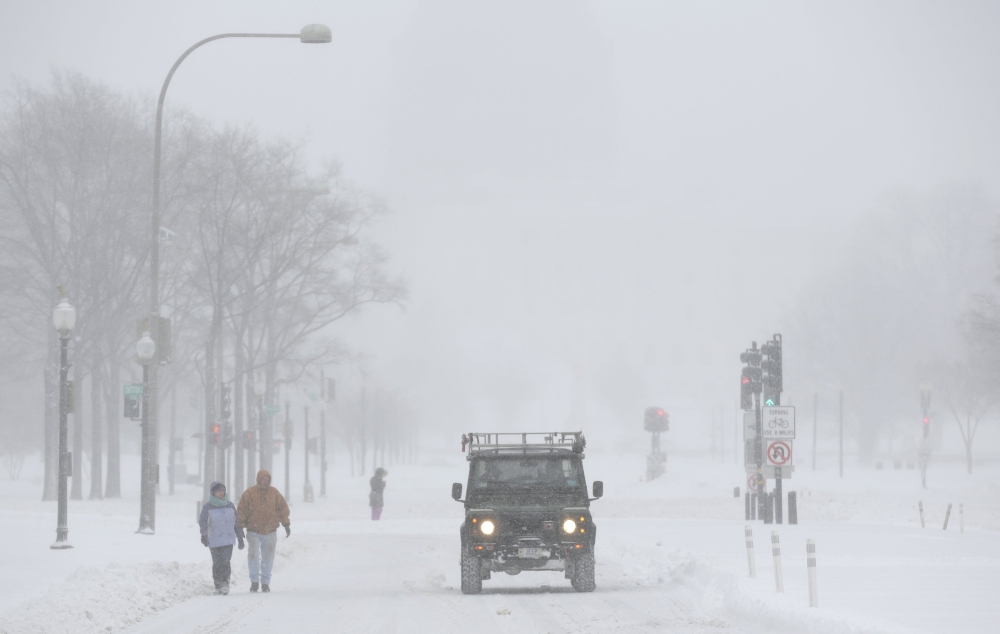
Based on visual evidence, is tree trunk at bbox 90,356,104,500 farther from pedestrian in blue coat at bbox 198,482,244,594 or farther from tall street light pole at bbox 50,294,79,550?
pedestrian in blue coat at bbox 198,482,244,594

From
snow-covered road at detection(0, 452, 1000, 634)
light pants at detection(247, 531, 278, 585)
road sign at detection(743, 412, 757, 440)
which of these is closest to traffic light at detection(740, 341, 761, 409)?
road sign at detection(743, 412, 757, 440)

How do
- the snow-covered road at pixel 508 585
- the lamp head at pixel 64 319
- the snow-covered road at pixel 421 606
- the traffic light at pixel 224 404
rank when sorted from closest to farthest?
the snow-covered road at pixel 508 585 → the snow-covered road at pixel 421 606 → the lamp head at pixel 64 319 → the traffic light at pixel 224 404

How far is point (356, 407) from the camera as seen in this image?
100562 mm

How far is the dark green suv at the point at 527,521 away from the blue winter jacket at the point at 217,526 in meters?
3.17

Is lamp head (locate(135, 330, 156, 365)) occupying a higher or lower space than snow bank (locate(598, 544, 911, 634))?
higher

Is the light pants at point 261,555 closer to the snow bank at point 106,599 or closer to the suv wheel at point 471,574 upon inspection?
the snow bank at point 106,599

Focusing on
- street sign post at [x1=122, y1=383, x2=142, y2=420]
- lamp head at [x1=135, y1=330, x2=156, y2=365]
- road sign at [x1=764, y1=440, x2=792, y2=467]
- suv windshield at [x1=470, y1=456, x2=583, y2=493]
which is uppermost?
lamp head at [x1=135, y1=330, x2=156, y2=365]

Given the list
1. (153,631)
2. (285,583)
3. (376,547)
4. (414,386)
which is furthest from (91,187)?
(414,386)

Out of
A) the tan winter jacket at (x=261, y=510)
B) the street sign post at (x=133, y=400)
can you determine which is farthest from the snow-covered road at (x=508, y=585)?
the street sign post at (x=133, y=400)

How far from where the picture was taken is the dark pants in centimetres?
1778

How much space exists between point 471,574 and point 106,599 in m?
5.10

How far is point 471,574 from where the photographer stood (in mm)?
17844

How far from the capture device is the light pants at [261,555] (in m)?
18.4

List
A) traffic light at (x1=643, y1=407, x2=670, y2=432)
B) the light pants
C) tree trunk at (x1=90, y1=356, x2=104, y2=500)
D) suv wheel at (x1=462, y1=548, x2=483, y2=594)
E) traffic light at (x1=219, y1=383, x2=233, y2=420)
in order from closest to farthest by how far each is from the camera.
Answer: suv wheel at (x1=462, y1=548, x2=483, y2=594)
the light pants
traffic light at (x1=219, y1=383, x2=233, y2=420)
tree trunk at (x1=90, y1=356, x2=104, y2=500)
traffic light at (x1=643, y1=407, x2=670, y2=432)
